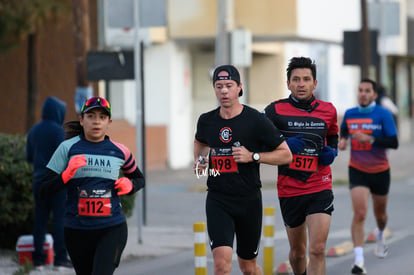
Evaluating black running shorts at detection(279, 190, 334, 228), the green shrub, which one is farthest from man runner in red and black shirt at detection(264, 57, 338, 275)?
the green shrub

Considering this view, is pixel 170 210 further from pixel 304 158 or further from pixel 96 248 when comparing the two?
pixel 96 248

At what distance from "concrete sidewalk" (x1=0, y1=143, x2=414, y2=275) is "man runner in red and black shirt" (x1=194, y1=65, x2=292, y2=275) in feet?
11.5

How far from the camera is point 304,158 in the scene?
838 centimetres

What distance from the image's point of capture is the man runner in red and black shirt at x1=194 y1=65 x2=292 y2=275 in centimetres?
760

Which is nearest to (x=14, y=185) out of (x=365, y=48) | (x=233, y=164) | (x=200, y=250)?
(x=200, y=250)

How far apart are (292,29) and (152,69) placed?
13.0 feet

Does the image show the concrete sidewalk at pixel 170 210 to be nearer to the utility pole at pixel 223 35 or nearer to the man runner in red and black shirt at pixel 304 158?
the utility pole at pixel 223 35

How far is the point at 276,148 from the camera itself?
7.70 meters

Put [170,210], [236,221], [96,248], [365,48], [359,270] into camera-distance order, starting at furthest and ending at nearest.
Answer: [365,48], [170,210], [359,270], [236,221], [96,248]

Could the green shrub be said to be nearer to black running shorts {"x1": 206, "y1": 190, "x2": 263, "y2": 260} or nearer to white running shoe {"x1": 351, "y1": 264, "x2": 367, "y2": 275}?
white running shoe {"x1": 351, "y1": 264, "x2": 367, "y2": 275}

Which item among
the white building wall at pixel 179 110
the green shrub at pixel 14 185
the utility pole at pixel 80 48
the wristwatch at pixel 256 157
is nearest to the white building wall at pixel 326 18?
the white building wall at pixel 179 110

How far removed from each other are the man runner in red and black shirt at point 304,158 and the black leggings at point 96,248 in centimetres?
192

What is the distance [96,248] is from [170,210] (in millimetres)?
10665

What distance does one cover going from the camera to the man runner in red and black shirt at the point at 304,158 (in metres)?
8.39
